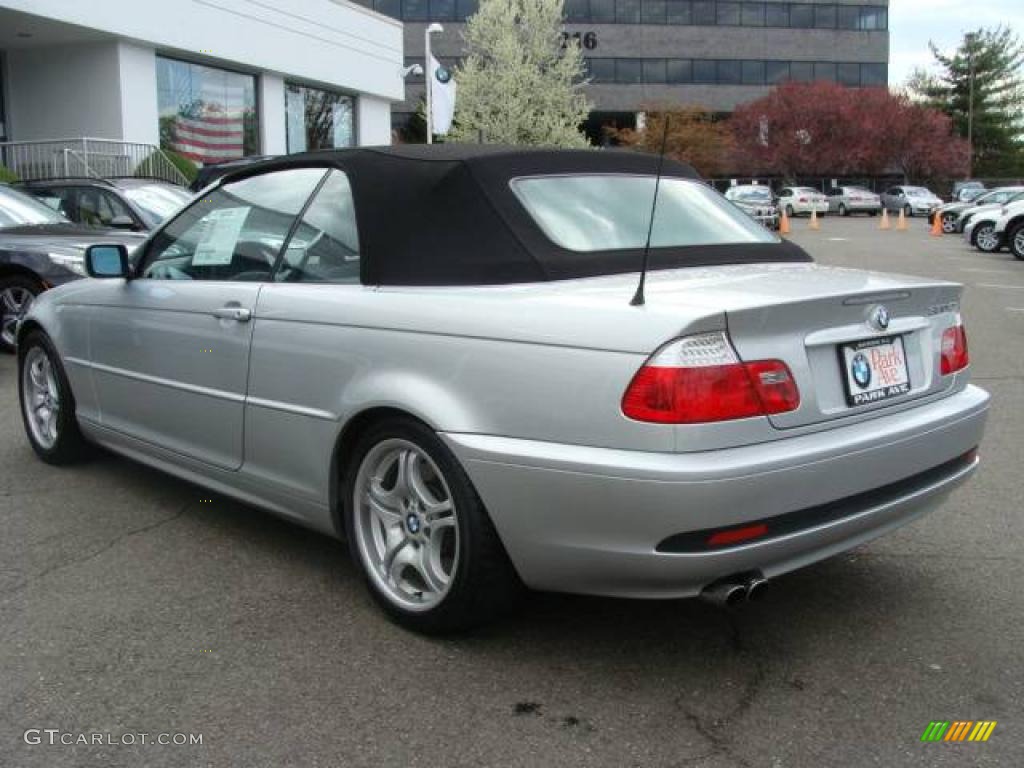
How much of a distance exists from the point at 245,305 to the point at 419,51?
213ft

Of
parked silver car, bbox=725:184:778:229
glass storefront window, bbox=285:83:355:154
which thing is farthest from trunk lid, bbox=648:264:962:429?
parked silver car, bbox=725:184:778:229

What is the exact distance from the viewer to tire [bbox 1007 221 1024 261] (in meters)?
20.9

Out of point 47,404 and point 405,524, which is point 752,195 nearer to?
point 47,404

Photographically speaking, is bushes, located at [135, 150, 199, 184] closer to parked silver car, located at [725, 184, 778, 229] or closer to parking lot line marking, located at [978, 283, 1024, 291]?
parking lot line marking, located at [978, 283, 1024, 291]

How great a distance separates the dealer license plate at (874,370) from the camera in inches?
122

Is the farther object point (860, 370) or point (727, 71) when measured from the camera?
point (727, 71)

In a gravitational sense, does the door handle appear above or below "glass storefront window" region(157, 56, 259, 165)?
below

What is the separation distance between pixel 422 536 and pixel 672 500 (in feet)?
3.28

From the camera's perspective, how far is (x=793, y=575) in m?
3.97

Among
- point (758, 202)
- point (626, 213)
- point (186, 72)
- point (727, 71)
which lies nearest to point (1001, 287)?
point (626, 213)

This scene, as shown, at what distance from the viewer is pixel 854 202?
51312mm

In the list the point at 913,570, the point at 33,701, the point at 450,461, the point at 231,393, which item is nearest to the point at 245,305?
the point at 231,393

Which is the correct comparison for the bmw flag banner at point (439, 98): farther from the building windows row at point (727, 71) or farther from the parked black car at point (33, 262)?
the building windows row at point (727, 71)

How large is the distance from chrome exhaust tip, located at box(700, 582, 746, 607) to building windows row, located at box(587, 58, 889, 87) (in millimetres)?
66596
